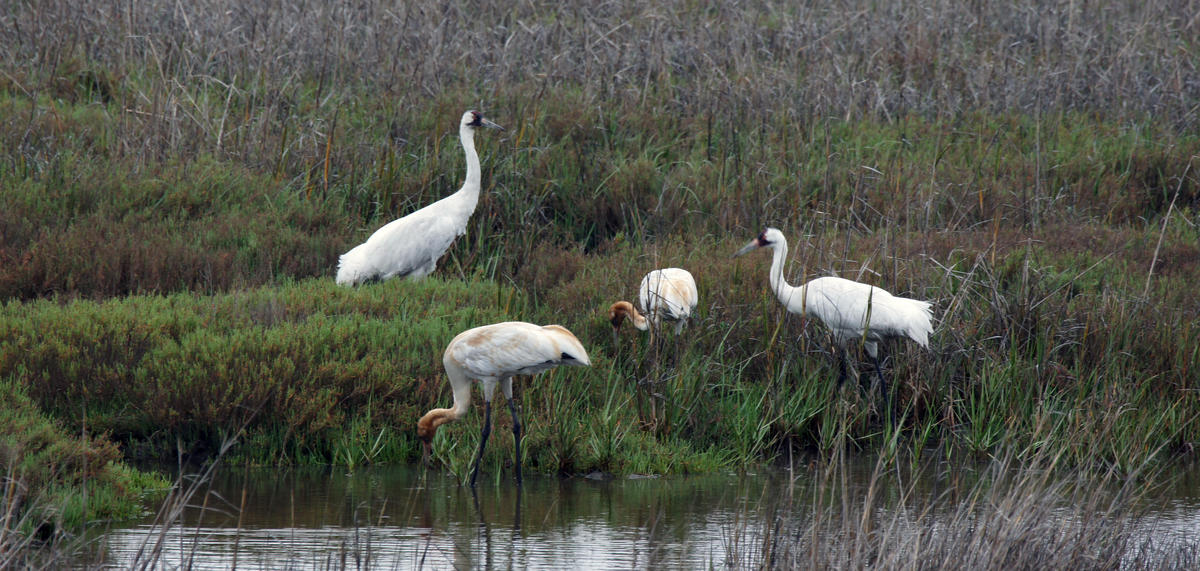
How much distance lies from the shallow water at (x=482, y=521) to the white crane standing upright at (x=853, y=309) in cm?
86

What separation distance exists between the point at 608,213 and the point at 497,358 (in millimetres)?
4434

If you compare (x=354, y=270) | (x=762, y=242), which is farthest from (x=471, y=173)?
(x=762, y=242)

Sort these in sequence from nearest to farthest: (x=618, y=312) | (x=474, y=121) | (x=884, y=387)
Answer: (x=884, y=387)
(x=618, y=312)
(x=474, y=121)

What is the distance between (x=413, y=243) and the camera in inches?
363

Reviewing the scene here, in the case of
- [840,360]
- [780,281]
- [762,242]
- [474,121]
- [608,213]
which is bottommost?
[840,360]

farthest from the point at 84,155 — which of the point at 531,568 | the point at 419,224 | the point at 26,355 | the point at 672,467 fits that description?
the point at 531,568

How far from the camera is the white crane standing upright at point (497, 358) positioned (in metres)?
6.57

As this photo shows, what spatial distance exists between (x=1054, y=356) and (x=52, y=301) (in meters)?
6.36

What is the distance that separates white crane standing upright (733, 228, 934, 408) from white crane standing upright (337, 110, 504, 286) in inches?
96.5

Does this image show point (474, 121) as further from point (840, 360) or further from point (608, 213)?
point (840, 360)

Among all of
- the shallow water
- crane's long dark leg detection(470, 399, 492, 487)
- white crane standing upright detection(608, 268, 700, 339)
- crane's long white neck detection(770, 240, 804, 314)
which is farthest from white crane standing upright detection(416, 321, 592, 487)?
crane's long white neck detection(770, 240, 804, 314)

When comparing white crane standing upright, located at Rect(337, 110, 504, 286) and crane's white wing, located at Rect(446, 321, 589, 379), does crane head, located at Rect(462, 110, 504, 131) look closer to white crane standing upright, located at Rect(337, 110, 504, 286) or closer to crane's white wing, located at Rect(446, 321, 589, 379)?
white crane standing upright, located at Rect(337, 110, 504, 286)

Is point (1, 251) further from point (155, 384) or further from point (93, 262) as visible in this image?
point (155, 384)

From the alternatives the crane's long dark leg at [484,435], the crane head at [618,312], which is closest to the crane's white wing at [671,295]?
the crane head at [618,312]
